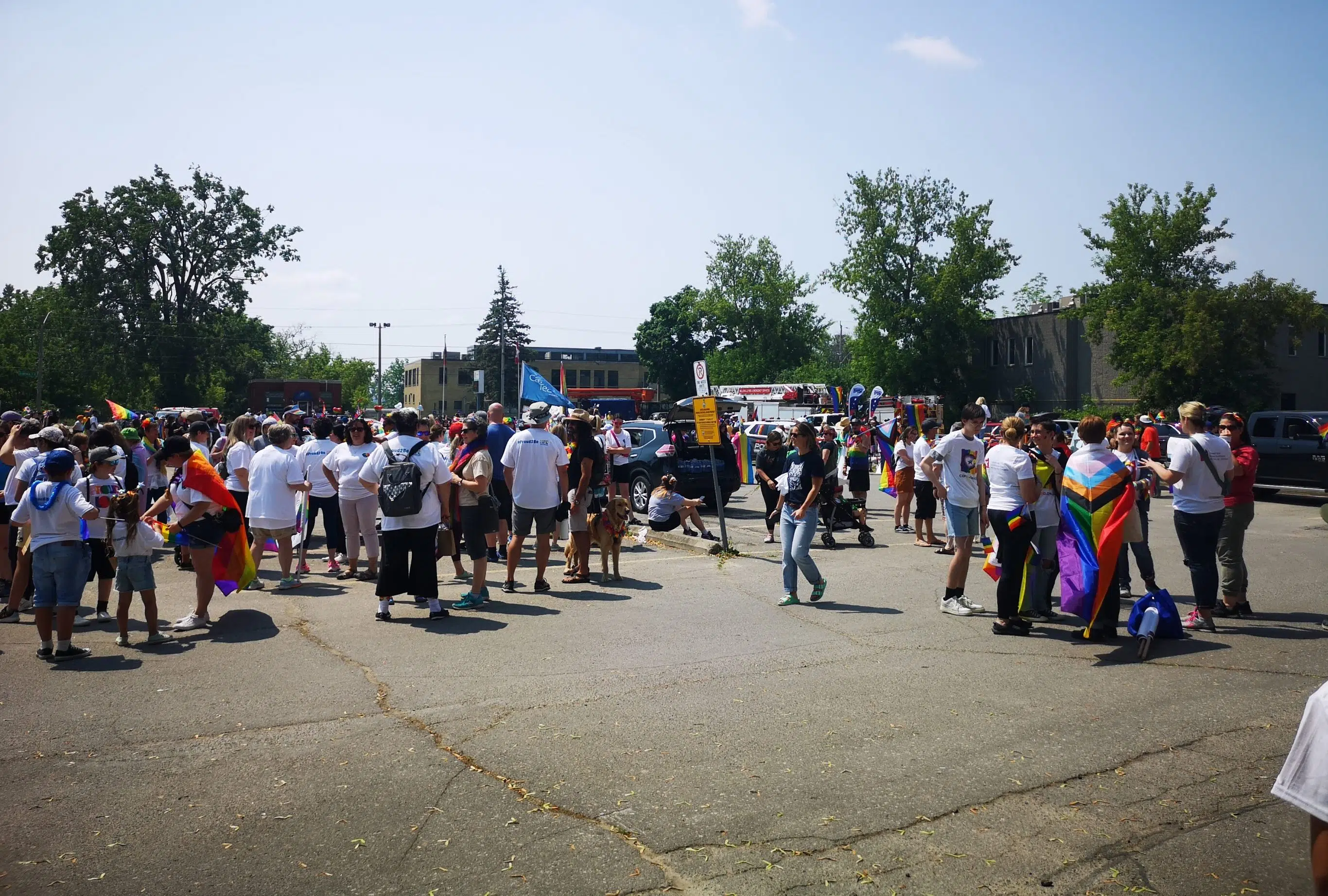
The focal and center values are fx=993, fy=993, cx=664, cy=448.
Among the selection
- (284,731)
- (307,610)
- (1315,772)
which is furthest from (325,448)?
(1315,772)

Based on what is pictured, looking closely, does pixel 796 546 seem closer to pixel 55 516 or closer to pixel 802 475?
pixel 802 475

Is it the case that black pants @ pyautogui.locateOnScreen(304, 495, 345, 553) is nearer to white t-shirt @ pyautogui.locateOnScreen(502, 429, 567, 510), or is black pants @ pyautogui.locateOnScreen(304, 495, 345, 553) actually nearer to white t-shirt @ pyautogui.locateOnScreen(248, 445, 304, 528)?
white t-shirt @ pyautogui.locateOnScreen(248, 445, 304, 528)

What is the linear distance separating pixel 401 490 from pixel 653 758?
4368 mm

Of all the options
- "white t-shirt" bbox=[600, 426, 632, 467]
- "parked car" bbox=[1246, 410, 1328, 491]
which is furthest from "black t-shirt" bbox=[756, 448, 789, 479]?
"parked car" bbox=[1246, 410, 1328, 491]

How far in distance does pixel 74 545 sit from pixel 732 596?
5846 mm

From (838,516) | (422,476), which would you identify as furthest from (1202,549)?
(838,516)

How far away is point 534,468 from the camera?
398 inches

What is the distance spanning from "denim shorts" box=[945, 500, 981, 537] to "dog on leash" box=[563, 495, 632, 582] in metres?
3.46

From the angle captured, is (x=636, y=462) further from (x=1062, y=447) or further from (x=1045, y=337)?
(x=1045, y=337)

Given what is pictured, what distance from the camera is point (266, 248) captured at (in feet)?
188

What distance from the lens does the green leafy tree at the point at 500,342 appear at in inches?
3735

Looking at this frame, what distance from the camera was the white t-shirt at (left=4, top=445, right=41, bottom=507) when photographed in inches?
356

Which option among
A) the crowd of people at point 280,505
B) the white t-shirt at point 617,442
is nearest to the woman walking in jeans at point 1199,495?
the crowd of people at point 280,505

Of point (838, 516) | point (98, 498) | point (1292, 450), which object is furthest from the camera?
point (1292, 450)
